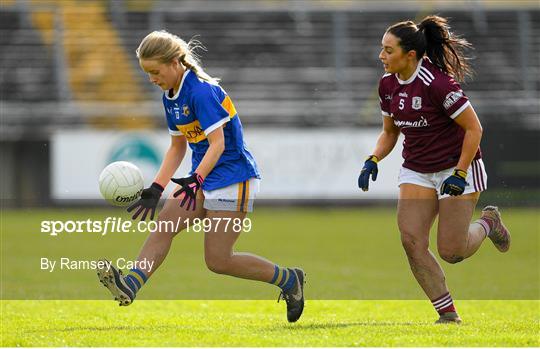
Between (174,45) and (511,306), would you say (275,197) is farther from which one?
(174,45)

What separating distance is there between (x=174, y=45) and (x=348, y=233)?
855 centimetres

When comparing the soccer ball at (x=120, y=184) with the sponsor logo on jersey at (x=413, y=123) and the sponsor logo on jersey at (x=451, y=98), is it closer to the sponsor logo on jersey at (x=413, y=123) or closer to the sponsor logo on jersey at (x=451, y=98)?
the sponsor logo on jersey at (x=413, y=123)

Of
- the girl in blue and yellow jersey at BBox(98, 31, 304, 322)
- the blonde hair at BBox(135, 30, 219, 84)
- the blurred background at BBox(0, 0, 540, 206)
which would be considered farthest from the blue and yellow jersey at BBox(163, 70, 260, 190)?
the blurred background at BBox(0, 0, 540, 206)

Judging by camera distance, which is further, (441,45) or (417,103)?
(441,45)

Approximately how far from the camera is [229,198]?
567 centimetres

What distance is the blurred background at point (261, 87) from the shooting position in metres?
17.4

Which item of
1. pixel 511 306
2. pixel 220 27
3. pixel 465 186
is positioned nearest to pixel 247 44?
pixel 220 27

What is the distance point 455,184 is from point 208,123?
56.1 inches

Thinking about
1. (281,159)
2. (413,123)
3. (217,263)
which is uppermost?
(413,123)

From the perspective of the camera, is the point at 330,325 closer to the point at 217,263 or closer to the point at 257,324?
the point at 257,324

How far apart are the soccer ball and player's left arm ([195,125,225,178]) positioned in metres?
0.61

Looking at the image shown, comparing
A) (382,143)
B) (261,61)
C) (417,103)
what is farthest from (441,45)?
(261,61)

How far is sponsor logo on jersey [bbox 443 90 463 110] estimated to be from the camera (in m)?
5.61

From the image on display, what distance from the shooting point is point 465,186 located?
5637 mm
